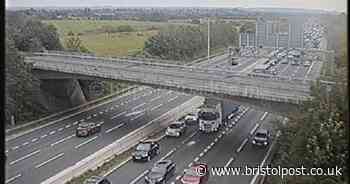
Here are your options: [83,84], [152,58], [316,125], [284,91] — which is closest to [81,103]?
[83,84]

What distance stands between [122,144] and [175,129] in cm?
61

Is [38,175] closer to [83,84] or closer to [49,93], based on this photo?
[49,93]

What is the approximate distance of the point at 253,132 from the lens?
471 cm

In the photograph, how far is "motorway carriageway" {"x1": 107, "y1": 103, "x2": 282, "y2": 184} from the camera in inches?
140

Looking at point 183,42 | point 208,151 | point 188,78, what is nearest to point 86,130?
point 188,78

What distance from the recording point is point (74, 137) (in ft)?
15.9

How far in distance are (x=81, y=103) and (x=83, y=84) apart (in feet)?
1.35

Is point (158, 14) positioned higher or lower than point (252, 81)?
higher

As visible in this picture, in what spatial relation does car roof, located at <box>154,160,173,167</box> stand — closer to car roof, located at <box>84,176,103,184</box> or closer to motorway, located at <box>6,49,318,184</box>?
motorway, located at <box>6,49,318,184</box>

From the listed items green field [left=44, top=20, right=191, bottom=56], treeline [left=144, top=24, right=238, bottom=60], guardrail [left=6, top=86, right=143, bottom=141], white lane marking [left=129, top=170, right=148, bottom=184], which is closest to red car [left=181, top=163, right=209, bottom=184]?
white lane marking [left=129, top=170, right=148, bottom=184]

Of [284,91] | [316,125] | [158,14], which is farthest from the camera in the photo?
[158,14]

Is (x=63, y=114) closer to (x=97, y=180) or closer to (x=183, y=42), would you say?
(x=183, y=42)

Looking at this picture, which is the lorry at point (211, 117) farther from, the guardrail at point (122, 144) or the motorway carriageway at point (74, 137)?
the motorway carriageway at point (74, 137)

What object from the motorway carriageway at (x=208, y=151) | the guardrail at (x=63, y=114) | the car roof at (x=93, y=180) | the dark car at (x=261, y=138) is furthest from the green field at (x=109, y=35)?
the car roof at (x=93, y=180)
